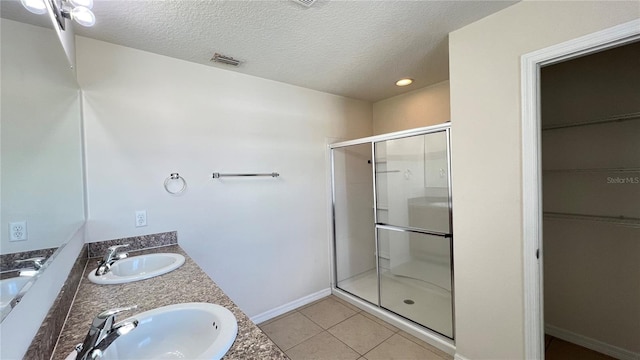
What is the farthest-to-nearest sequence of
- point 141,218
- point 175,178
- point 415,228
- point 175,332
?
point 415,228
point 175,178
point 141,218
point 175,332

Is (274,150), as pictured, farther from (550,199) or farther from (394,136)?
(550,199)

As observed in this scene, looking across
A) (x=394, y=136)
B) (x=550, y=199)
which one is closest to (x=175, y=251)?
(x=394, y=136)

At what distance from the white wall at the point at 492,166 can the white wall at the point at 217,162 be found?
5.01 ft

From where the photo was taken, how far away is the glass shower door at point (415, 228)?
2.28m

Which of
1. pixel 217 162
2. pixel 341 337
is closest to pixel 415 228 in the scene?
pixel 341 337

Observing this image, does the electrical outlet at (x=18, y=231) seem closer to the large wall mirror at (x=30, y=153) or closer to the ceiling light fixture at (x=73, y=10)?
the large wall mirror at (x=30, y=153)

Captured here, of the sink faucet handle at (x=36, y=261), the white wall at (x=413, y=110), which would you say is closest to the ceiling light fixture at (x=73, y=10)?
the sink faucet handle at (x=36, y=261)

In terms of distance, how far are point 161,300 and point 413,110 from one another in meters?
3.04

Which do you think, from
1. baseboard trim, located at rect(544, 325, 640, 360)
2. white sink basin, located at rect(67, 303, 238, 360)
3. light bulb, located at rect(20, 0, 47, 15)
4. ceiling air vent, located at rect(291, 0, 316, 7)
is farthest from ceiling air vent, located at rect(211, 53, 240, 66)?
baseboard trim, located at rect(544, 325, 640, 360)

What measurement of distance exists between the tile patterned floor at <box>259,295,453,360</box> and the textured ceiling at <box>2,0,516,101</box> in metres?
2.39

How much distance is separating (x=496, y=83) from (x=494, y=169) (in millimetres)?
530

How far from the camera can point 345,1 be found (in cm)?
148

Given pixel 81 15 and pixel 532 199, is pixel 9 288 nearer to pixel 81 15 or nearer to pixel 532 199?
pixel 81 15

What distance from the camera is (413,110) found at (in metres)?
3.15
